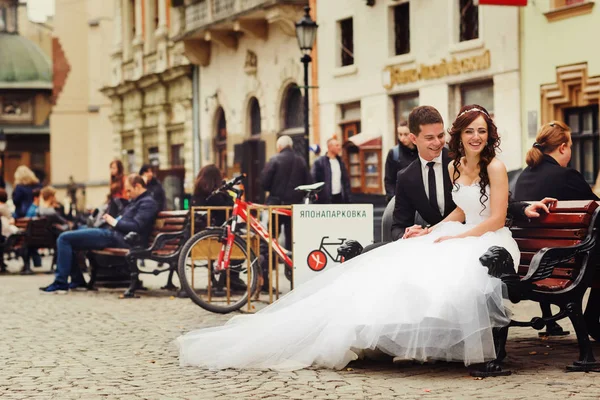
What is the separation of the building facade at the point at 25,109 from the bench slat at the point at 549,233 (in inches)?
3110

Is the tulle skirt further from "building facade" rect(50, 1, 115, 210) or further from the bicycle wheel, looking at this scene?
"building facade" rect(50, 1, 115, 210)

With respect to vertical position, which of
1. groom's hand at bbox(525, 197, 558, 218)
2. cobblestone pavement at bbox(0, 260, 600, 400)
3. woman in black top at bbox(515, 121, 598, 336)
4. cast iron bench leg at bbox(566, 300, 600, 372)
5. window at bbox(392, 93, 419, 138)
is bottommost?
cobblestone pavement at bbox(0, 260, 600, 400)

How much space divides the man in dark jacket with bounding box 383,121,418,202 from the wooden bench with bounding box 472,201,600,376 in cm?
576

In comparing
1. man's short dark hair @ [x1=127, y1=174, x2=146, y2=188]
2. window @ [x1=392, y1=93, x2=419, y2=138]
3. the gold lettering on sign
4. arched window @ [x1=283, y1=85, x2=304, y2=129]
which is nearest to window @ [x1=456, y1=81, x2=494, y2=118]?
the gold lettering on sign

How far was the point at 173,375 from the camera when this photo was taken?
27.1ft

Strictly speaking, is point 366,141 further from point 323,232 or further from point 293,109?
point 323,232

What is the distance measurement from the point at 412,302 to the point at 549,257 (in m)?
0.93

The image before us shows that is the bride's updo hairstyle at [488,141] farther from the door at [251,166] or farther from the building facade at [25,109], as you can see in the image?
the building facade at [25,109]

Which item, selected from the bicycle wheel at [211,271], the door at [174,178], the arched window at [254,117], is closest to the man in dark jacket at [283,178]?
the bicycle wheel at [211,271]

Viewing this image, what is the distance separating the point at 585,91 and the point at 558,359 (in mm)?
13340

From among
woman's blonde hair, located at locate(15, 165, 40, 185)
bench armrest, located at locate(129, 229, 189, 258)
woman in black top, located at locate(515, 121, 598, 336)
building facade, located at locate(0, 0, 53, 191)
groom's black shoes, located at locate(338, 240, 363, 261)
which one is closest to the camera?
groom's black shoes, located at locate(338, 240, 363, 261)

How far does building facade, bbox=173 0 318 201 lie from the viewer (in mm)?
31656

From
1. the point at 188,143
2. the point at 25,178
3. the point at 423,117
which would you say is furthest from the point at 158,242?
the point at 188,143

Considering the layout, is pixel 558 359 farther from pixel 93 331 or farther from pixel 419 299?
pixel 93 331
